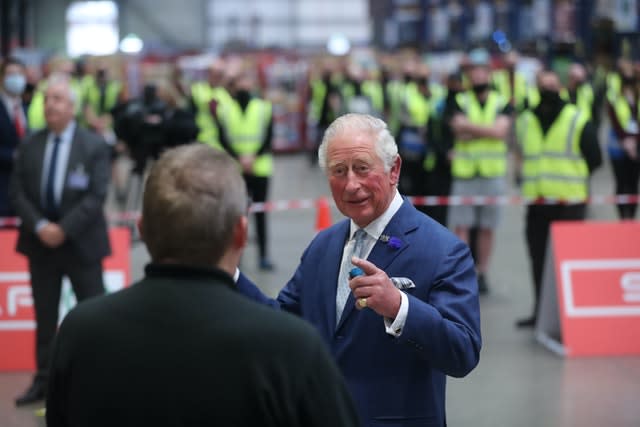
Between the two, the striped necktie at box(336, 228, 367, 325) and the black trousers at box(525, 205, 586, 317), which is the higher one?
the striped necktie at box(336, 228, 367, 325)

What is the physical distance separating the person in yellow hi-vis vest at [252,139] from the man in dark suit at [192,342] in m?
7.91

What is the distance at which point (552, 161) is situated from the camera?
782cm

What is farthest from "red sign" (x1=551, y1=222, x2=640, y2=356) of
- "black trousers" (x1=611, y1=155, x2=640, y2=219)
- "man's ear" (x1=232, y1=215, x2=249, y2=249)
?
"man's ear" (x1=232, y1=215, x2=249, y2=249)

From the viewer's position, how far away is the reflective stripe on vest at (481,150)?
347 inches

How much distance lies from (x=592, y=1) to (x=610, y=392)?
15.1 m

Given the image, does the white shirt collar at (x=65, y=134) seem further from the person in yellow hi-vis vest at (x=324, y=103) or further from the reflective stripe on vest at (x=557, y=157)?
the person in yellow hi-vis vest at (x=324, y=103)

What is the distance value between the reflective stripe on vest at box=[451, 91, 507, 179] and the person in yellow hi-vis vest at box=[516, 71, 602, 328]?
67 centimetres

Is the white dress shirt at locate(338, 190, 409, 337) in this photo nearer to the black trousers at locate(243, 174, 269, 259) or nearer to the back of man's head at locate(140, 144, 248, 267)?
the back of man's head at locate(140, 144, 248, 267)

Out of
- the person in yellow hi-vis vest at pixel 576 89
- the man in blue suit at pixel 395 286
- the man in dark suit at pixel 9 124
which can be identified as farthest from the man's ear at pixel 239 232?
the person in yellow hi-vis vest at pixel 576 89

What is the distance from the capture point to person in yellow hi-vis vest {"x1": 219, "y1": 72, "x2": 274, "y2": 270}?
9.96 m

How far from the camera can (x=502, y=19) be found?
74.4ft

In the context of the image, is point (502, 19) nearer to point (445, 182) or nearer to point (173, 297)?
point (445, 182)

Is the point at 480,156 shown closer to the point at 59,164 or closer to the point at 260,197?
the point at 260,197

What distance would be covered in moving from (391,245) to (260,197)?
7094 mm
